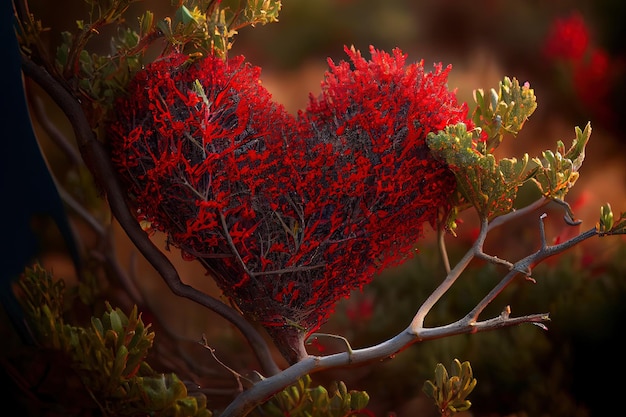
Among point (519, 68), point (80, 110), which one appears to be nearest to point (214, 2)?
point (80, 110)

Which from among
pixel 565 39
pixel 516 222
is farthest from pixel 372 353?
pixel 565 39

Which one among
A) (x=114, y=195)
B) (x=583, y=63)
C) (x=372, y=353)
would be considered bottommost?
(x=372, y=353)

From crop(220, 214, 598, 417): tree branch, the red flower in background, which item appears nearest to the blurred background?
the red flower in background

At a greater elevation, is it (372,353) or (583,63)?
(583,63)

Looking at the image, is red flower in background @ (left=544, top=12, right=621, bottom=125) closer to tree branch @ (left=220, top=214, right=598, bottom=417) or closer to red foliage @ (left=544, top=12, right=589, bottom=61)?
red foliage @ (left=544, top=12, right=589, bottom=61)

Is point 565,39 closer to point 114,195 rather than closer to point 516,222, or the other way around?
point 516,222

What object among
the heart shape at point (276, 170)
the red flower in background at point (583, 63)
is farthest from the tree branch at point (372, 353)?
the red flower in background at point (583, 63)

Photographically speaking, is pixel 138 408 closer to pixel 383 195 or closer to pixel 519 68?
pixel 383 195

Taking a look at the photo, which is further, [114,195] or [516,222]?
[516,222]
